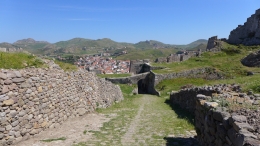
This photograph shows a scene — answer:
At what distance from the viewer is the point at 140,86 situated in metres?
46.7

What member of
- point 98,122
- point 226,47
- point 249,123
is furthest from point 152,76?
point 249,123

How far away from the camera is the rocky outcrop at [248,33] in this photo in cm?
5209

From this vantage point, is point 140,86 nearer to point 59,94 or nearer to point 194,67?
point 194,67

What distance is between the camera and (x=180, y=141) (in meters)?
9.11

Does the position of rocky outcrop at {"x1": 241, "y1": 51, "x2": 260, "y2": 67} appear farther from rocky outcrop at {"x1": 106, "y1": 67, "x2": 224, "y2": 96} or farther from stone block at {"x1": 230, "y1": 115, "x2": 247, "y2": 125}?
stone block at {"x1": 230, "y1": 115, "x2": 247, "y2": 125}

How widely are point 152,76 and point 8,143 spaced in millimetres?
33695

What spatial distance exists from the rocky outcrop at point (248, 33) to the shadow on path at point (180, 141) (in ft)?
163

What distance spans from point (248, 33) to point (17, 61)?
5532cm

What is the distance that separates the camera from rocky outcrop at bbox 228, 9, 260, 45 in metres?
52.1

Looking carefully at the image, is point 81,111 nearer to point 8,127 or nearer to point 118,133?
point 118,133

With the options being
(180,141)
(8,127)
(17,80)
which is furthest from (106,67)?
(180,141)

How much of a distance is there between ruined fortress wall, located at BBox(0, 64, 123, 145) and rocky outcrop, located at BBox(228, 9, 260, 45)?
47.5 m

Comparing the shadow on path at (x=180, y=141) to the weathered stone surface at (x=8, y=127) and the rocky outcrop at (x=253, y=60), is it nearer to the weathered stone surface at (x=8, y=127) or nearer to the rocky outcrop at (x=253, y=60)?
the weathered stone surface at (x=8, y=127)

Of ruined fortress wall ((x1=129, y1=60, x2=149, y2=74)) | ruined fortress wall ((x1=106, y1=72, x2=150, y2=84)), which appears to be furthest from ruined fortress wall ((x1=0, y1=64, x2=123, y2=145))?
ruined fortress wall ((x1=129, y1=60, x2=149, y2=74))
